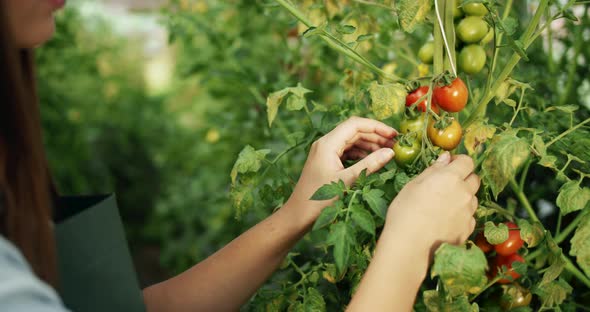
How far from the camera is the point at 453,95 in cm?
94

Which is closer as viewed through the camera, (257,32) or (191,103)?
(257,32)

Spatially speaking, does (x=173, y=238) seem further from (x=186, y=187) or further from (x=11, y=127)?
(x=11, y=127)

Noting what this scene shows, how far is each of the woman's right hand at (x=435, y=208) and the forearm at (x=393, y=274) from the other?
0.04ft

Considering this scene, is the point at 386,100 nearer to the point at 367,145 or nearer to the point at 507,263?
the point at 367,145

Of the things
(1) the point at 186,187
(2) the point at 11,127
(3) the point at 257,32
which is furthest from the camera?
(1) the point at 186,187

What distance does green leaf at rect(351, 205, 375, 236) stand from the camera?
85 cm

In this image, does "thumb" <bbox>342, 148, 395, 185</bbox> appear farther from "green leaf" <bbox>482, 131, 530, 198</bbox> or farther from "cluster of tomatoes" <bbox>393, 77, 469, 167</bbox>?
"green leaf" <bbox>482, 131, 530, 198</bbox>

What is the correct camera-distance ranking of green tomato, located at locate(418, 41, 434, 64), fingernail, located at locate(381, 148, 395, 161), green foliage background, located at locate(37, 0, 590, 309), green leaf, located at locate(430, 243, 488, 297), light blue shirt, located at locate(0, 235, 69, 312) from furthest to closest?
green foliage background, located at locate(37, 0, 590, 309)
green tomato, located at locate(418, 41, 434, 64)
fingernail, located at locate(381, 148, 395, 161)
green leaf, located at locate(430, 243, 488, 297)
light blue shirt, located at locate(0, 235, 69, 312)

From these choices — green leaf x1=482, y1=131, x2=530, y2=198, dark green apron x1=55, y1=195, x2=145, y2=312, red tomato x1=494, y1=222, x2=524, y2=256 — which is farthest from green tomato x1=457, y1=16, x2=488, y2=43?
dark green apron x1=55, y1=195, x2=145, y2=312

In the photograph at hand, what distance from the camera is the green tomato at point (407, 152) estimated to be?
961 mm

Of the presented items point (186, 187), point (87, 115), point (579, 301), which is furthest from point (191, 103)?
point (579, 301)

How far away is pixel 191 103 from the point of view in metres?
4.88

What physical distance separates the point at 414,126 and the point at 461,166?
0.40 ft

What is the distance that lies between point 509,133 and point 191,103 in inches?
163
